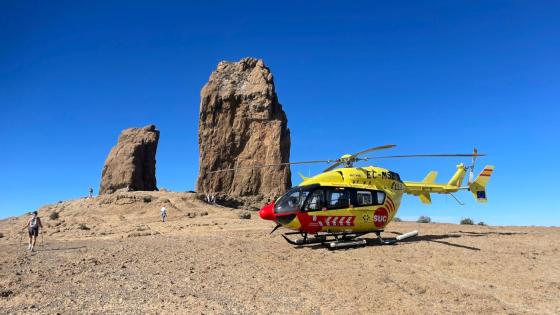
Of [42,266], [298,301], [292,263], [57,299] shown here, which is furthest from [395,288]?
[42,266]

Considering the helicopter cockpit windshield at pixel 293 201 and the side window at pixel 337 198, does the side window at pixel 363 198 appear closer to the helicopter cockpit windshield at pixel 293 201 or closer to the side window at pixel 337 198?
the side window at pixel 337 198

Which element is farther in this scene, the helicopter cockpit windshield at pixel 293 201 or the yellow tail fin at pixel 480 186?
the yellow tail fin at pixel 480 186

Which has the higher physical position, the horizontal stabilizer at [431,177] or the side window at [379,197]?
the horizontal stabilizer at [431,177]

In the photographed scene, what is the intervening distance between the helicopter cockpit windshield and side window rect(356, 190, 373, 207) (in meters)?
1.96

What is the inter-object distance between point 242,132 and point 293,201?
113 ft

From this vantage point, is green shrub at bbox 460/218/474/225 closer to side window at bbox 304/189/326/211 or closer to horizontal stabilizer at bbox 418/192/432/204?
horizontal stabilizer at bbox 418/192/432/204

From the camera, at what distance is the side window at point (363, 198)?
1490 centimetres

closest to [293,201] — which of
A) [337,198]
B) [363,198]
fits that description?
[337,198]

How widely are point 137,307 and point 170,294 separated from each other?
88 cm

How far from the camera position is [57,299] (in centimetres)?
688

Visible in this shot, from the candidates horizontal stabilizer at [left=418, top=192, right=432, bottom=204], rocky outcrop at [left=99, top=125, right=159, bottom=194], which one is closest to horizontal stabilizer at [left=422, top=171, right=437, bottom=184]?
horizontal stabilizer at [left=418, top=192, right=432, bottom=204]

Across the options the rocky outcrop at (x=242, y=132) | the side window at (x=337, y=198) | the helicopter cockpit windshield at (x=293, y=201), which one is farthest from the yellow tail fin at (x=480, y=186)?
the rocky outcrop at (x=242, y=132)

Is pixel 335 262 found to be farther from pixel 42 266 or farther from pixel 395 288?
pixel 42 266

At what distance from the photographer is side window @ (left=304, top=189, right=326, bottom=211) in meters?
13.8
